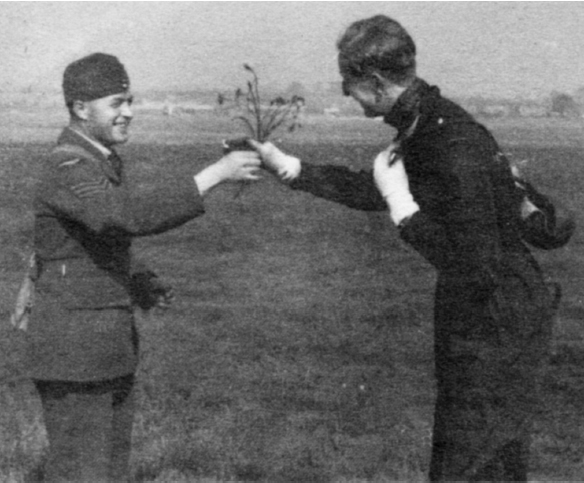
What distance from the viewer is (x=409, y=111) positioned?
3.08m

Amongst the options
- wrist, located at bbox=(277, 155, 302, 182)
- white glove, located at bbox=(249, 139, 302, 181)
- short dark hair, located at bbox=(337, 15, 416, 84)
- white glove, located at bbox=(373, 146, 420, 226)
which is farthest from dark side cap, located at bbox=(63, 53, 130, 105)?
white glove, located at bbox=(373, 146, 420, 226)

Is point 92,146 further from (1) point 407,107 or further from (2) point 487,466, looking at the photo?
(2) point 487,466

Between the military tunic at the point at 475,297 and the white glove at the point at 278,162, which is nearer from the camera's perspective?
the military tunic at the point at 475,297

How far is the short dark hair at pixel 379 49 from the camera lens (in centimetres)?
306

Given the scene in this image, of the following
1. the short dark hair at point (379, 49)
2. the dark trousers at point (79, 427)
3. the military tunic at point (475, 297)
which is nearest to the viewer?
the military tunic at point (475, 297)

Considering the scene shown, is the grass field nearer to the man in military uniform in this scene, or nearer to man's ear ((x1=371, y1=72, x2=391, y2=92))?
the man in military uniform

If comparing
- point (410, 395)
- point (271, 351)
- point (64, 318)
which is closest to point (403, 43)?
point (64, 318)

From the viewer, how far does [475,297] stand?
303 cm

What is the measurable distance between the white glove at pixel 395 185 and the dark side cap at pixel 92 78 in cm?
97

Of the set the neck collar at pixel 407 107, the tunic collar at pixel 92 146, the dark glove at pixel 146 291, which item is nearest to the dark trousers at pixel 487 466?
the neck collar at pixel 407 107

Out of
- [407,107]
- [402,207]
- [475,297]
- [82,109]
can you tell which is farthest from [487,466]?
[82,109]

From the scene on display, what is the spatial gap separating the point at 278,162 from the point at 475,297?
3.71 feet

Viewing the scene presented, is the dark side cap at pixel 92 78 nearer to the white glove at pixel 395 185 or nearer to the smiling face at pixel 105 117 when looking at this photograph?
the smiling face at pixel 105 117

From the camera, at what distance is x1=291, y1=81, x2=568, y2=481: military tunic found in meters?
2.95
